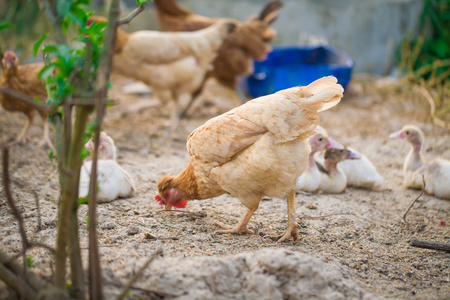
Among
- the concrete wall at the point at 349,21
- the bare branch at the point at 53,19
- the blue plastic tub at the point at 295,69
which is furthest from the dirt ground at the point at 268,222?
the concrete wall at the point at 349,21

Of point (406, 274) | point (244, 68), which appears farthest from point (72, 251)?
point (244, 68)

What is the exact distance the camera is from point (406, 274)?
7.94 ft

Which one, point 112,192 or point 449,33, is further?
point 449,33

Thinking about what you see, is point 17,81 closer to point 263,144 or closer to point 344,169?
point 263,144

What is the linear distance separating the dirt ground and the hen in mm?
327

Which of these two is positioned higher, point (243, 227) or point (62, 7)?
point (62, 7)

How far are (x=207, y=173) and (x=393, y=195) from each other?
1.94 metres

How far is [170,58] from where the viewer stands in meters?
5.56

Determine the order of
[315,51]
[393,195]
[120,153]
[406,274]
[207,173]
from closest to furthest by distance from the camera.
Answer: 1. [406,274]
2. [207,173]
3. [393,195]
4. [120,153]
5. [315,51]

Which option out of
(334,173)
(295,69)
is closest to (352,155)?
(334,173)

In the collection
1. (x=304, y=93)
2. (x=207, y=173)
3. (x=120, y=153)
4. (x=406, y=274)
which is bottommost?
(x=120, y=153)

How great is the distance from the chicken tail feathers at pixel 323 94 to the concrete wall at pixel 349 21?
7012 mm

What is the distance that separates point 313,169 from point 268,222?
2.54ft

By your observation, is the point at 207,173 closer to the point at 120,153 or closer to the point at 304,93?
the point at 304,93
